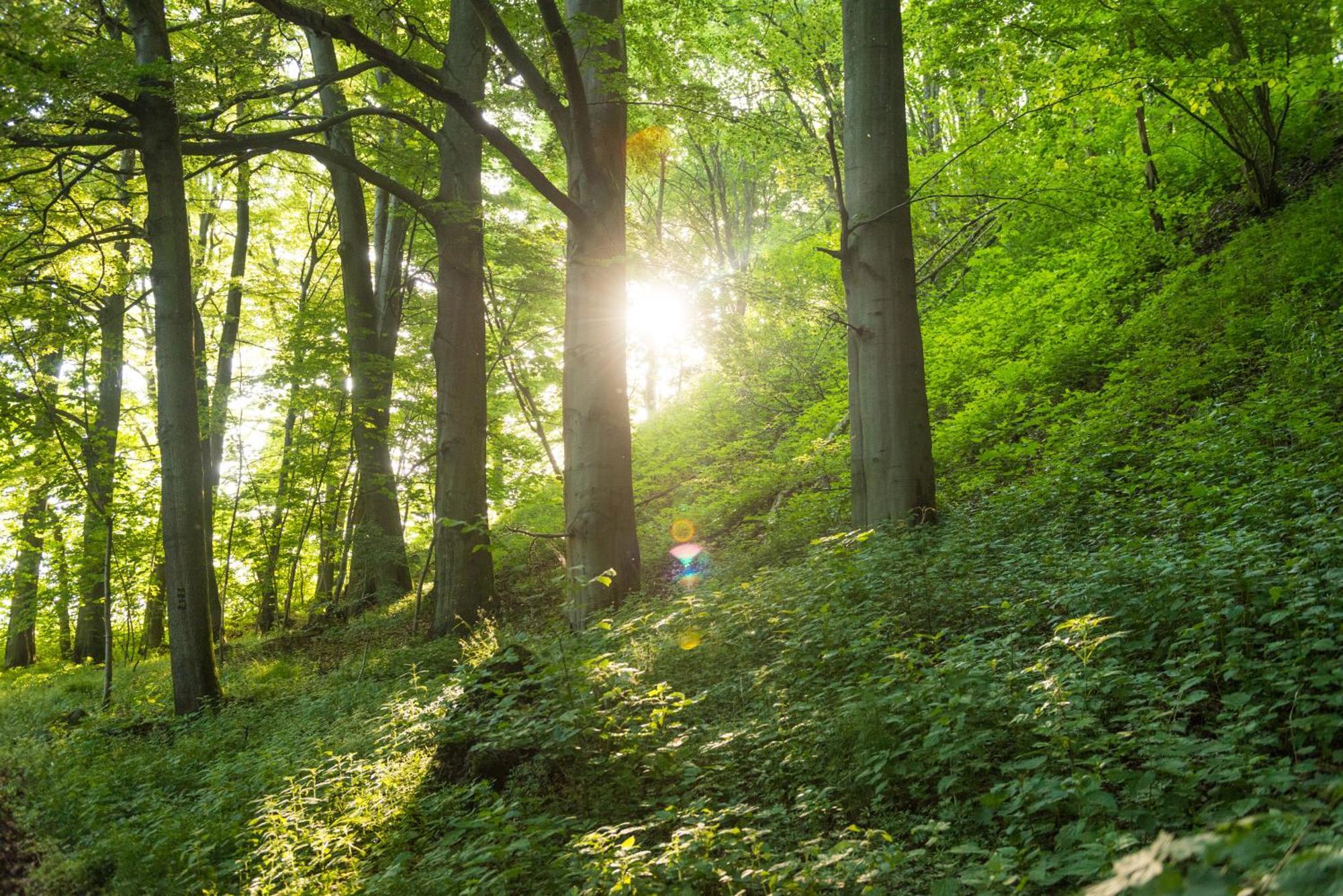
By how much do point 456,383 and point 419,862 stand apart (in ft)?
25.9

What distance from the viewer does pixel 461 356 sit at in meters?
11.0

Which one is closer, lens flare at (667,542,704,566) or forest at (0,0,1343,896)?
forest at (0,0,1343,896)

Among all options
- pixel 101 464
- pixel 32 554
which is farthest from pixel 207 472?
pixel 101 464

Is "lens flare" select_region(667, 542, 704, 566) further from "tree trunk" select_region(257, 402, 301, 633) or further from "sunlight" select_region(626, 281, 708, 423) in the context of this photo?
"tree trunk" select_region(257, 402, 301, 633)

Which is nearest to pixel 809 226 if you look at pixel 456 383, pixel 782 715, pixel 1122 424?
pixel 456 383

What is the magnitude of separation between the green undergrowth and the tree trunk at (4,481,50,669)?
406cm

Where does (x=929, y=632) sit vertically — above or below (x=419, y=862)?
above

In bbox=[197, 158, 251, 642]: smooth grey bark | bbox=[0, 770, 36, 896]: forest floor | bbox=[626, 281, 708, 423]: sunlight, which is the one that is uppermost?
bbox=[197, 158, 251, 642]: smooth grey bark

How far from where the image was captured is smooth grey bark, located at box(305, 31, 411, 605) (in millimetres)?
13672

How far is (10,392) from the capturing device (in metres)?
10.0

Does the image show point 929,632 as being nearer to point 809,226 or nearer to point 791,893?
point 791,893

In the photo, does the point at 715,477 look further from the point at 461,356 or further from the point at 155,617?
the point at 155,617

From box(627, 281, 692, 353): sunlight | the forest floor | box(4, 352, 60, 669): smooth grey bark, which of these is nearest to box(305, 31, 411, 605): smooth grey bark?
box(4, 352, 60, 669): smooth grey bark

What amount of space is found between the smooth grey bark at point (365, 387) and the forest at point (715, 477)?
91mm
